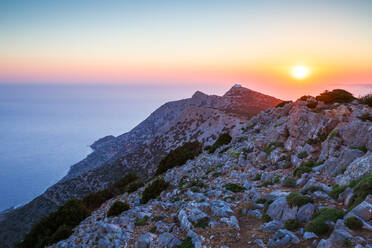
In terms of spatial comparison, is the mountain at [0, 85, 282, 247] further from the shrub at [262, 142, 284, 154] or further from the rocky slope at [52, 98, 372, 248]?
the rocky slope at [52, 98, 372, 248]

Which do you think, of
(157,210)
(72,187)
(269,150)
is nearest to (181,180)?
(157,210)

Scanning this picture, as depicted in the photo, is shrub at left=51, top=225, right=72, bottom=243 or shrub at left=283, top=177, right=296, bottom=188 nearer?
shrub at left=283, top=177, right=296, bottom=188

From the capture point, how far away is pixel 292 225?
752 cm

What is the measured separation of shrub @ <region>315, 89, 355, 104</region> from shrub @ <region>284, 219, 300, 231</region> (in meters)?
18.3

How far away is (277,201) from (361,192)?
2.87m

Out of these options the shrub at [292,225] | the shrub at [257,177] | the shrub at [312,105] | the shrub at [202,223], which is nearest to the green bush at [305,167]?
the shrub at [257,177]

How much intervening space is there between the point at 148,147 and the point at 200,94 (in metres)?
58.4

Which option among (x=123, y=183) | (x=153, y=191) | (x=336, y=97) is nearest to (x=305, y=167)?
(x=153, y=191)

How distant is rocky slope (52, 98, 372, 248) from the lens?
700cm

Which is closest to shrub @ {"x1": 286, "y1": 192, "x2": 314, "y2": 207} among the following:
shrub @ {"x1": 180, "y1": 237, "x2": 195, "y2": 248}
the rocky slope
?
the rocky slope

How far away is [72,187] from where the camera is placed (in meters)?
51.4

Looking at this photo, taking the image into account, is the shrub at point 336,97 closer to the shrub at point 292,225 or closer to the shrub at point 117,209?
the shrub at point 292,225

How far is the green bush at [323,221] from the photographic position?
6.73m

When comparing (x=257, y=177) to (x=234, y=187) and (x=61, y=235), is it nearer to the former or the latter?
(x=234, y=187)
